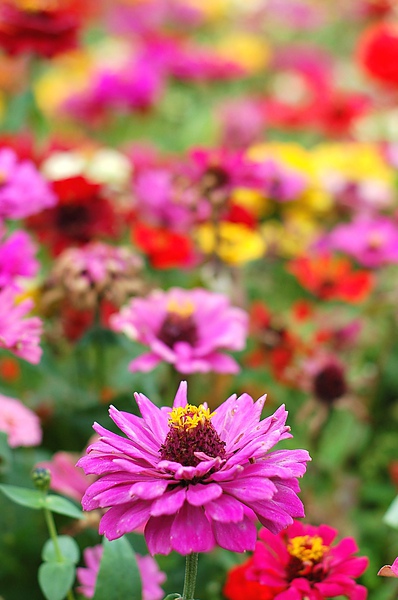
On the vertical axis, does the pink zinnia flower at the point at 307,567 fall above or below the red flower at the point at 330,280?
below

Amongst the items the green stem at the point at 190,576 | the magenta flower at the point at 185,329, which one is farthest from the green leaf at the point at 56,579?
the magenta flower at the point at 185,329

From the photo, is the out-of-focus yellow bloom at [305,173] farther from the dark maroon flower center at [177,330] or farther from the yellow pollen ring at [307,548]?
the yellow pollen ring at [307,548]

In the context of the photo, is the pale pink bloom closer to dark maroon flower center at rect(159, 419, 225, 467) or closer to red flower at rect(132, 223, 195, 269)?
dark maroon flower center at rect(159, 419, 225, 467)

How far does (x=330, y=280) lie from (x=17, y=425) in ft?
1.79

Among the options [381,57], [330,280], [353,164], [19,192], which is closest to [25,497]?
[19,192]

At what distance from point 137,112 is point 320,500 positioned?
102cm

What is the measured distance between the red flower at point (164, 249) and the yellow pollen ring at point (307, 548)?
21.4 inches

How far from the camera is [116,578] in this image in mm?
526

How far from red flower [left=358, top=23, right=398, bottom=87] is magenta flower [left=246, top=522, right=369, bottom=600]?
1.43 m

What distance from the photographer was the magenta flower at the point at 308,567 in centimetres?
48

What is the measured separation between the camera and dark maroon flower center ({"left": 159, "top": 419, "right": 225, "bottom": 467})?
456 millimetres

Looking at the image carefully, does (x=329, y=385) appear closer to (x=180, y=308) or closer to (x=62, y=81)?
(x=180, y=308)

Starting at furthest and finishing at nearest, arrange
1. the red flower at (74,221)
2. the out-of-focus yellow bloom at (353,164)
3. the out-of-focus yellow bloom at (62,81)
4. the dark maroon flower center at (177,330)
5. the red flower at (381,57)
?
the out-of-focus yellow bloom at (62,81) < the red flower at (381,57) < the out-of-focus yellow bloom at (353,164) < the red flower at (74,221) < the dark maroon flower center at (177,330)

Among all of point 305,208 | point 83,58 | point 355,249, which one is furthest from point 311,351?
point 83,58
